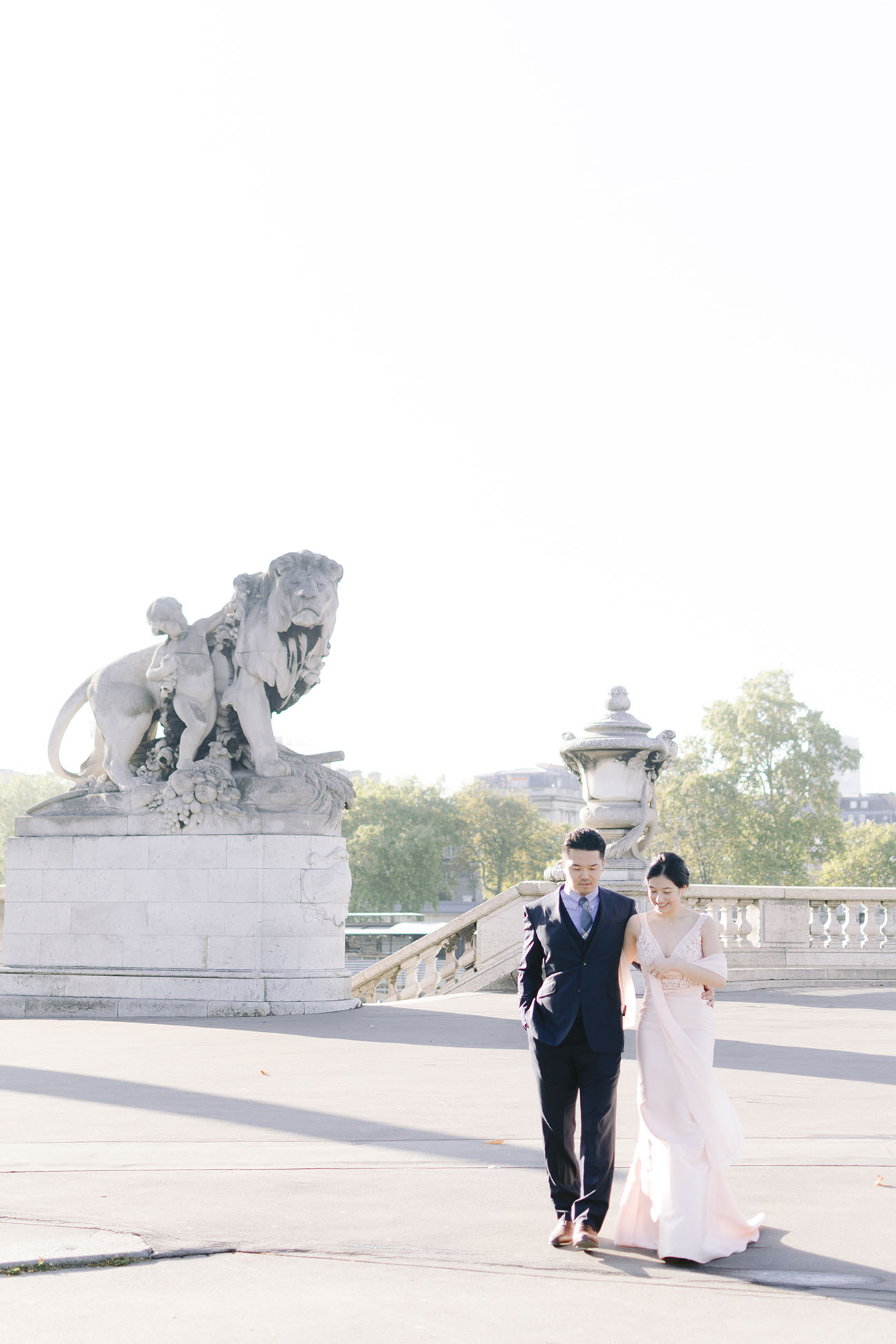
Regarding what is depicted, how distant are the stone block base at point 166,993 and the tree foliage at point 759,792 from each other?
51.2 m

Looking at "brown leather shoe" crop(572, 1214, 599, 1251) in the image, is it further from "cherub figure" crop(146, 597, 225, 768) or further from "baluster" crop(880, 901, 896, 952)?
"baluster" crop(880, 901, 896, 952)

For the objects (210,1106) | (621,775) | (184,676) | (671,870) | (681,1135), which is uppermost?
(184,676)

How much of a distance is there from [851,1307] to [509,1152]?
8.70 feet

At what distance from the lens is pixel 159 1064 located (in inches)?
396

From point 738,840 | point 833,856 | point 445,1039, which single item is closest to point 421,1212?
point 445,1039

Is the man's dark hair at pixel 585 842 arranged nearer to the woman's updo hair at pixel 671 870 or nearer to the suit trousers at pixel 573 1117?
the woman's updo hair at pixel 671 870

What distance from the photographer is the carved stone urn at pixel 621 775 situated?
17.7 metres

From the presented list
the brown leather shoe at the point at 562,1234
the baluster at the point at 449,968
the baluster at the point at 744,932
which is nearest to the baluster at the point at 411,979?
the baluster at the point at 449,968

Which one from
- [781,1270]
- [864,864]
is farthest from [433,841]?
[781,1270]

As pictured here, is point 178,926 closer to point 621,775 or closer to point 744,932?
point 621,775

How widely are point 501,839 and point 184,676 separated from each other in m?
78.8

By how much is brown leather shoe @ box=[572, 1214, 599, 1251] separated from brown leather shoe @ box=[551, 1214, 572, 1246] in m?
0.04

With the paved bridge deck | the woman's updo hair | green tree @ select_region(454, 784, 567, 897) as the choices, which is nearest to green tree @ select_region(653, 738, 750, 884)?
green tree @ select_region(454, 784, 567, 897)

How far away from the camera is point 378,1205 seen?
591 centimetres
